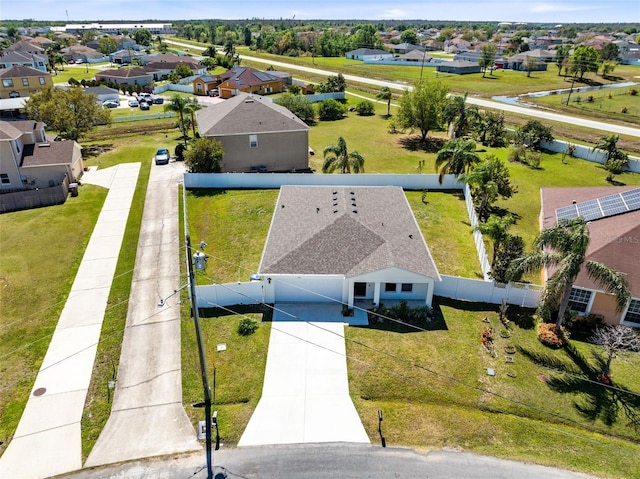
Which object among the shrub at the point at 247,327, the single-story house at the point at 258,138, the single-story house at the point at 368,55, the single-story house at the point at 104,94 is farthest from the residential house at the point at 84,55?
the shrub at the point at 247,327

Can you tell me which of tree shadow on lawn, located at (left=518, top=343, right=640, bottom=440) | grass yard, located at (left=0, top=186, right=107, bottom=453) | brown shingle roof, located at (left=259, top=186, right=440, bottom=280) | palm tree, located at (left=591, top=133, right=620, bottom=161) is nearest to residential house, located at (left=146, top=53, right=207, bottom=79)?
grass yard, located at (left=0, top=186, right=107, bottom=453)

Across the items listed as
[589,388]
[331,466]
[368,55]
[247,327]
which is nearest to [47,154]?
[247,327]

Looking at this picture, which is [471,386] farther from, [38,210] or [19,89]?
[19,89]

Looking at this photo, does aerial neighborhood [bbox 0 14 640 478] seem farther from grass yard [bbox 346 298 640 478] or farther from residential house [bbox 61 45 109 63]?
residential house [bbox 61 45 109 63]

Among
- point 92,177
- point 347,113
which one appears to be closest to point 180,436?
point 92,177

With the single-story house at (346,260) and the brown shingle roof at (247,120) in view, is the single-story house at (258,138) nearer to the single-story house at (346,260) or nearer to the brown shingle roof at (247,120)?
the brown shingle roof at (247,120)

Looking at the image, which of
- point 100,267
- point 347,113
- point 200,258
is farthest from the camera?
point 347,113
